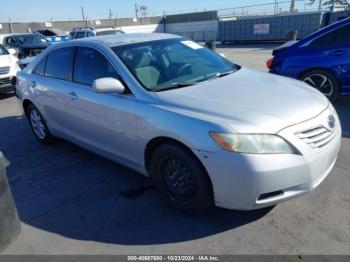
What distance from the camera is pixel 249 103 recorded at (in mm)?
2951

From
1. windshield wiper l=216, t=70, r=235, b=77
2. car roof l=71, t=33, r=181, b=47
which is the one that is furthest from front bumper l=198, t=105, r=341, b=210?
car roof l=71, t=33, r=181, b=47

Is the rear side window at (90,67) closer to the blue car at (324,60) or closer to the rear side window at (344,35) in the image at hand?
the blue car at (324,60)

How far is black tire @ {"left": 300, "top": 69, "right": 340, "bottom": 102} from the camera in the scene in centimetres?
603

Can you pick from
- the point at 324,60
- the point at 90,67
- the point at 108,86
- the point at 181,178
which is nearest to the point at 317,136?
the point at 181,178

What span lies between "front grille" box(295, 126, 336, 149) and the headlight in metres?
0.17

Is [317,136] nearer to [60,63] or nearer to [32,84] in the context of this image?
[60,63]

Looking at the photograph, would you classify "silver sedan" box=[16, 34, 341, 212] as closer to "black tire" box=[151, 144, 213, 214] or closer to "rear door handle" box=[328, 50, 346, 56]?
"black tire" box=[151, 144, 213, 214]

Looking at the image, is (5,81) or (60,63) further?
(5,81)

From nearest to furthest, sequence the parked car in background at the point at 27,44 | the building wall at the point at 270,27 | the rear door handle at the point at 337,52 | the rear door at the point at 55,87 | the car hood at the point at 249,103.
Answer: the car hood at the point at 249,103 < the rear door at the point at 55,87 < the rear door handle at the point at 337,52 < the parked car in background at the point at 27,44 < the building wall at the point at 270,27

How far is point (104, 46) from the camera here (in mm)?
3840

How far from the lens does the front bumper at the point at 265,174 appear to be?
8.45ft

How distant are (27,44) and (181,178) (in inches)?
638

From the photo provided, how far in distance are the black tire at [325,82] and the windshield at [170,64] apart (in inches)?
104

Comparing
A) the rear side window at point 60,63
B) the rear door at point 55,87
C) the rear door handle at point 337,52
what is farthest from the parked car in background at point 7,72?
the rear door handle at point 337,52
